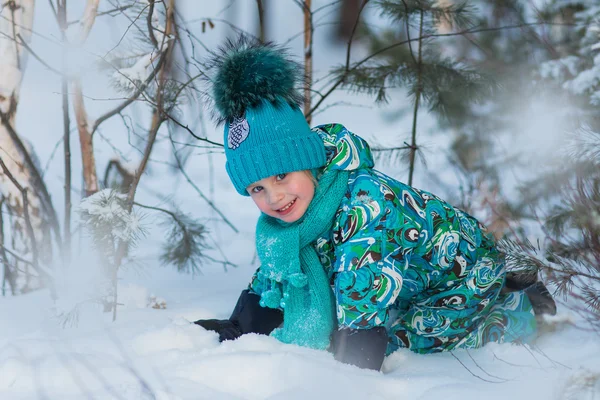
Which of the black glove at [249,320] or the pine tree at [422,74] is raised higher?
the pine tree at [422,74]

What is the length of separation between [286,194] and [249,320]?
513 mm

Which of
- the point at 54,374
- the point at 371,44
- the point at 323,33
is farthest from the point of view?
the point at 323,33

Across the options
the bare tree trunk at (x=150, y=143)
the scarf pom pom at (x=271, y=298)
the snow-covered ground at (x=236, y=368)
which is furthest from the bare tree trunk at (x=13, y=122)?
the scarf pom pom at (x=271, y=298)

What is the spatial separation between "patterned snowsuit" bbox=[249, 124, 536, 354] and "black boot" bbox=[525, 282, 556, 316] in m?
0.05

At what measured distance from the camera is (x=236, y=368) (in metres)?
Result: 1.58

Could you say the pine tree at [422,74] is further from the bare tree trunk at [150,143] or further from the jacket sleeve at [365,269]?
the jacket sleeve at [365,269]

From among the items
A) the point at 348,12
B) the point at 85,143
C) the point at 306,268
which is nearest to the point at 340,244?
the point at 306,268

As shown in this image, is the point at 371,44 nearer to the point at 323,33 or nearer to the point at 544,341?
the point at 544,341

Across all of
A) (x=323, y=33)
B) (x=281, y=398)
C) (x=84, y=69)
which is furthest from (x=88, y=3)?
(x=323, y=33)

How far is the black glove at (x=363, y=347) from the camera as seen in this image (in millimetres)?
1682

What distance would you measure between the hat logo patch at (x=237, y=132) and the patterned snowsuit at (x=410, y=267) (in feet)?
0.90

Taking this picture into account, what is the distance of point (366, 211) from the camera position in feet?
5.84

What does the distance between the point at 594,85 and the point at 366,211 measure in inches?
64.9

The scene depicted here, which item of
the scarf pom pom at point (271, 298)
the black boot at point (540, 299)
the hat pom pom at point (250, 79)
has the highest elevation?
the hat pom pom at point (250, 79)
